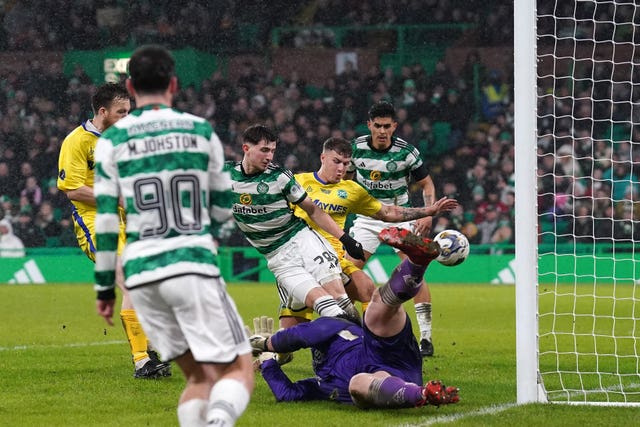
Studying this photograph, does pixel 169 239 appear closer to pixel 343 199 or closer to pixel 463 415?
pixel 463 415

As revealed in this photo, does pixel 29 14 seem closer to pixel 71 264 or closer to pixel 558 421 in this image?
pixel 71 264

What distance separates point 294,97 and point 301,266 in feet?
57.5

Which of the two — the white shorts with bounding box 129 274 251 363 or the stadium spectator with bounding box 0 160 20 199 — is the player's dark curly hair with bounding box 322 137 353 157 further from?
the stadium spectator with bounding box 0 160 20 199

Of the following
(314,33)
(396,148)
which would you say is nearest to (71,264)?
(314,33)

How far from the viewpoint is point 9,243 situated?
21.6 m

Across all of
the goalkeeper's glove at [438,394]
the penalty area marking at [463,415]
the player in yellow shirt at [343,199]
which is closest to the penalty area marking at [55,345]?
the player in yellow shirt at [343,199]

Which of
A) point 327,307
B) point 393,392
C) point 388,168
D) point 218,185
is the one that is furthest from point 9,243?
point 218,185

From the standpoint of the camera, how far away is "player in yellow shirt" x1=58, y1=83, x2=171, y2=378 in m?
7.98

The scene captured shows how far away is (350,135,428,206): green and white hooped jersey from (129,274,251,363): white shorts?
629 centimetres

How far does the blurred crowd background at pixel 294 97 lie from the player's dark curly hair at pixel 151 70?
1753 cm

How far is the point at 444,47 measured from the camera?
84.3 ft

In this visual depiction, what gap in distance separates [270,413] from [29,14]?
21744mm

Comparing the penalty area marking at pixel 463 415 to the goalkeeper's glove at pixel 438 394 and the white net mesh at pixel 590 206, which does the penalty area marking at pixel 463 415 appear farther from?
the white net mesh at pixel 590 206

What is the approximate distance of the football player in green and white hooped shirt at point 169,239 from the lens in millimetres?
4449
